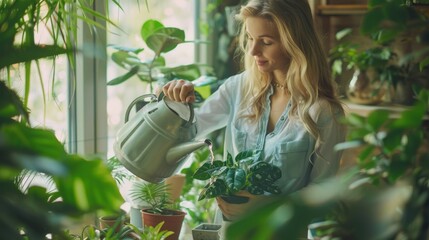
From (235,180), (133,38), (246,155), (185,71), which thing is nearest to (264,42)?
(246,155)

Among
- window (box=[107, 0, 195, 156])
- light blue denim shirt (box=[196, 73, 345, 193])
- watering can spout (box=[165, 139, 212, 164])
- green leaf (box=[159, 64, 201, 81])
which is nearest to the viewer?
watering can spout (box=[165, 139, 212, 164])

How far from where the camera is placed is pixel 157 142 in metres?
1.83

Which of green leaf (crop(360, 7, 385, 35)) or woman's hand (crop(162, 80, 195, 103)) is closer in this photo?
green leaf (crop(360, 7, 385, 35))

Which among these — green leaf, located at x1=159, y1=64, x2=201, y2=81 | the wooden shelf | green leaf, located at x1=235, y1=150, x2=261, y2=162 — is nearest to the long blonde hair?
green leaf, located at x1=235, y1=150, x2=261, y2=162

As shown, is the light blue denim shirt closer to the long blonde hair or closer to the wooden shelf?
the long blonde hair

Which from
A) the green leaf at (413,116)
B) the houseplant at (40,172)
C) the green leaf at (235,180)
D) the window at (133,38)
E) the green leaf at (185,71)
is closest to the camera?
the houseplant at (40,172)

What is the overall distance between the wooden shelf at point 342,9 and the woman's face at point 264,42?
1.45 meters

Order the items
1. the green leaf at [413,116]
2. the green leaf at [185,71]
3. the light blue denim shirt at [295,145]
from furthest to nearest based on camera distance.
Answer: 1. the green leaf at [185,71]
2. the light blue denim shirt at [295,145]
3. the green leaf at [413,116]

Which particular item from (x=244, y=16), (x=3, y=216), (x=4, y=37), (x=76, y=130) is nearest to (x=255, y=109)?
(x=244, y=16)

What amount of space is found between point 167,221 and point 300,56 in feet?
1.83

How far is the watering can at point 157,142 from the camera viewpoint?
72.2 inches

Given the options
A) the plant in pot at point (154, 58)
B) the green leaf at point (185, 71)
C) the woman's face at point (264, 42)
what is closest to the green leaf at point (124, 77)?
the plant in pot at point (154, 58)

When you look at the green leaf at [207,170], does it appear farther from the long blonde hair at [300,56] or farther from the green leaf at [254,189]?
the long blonde hair at [300,56]

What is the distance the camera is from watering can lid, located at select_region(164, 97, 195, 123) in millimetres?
1889
